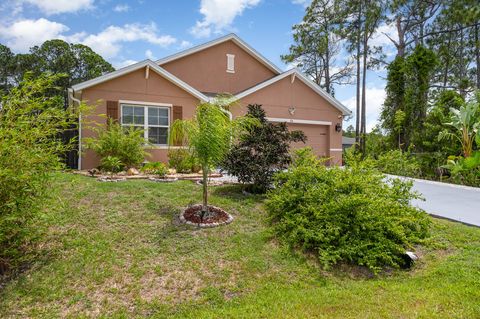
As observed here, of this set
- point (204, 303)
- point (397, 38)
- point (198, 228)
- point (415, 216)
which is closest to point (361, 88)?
point (397, 38)

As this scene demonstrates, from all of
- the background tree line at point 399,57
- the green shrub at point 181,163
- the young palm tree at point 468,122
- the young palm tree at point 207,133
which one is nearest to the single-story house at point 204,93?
the green shrub at point 181,163

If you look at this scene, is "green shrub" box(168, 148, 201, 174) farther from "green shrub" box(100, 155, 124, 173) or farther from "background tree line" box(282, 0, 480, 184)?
"background tree line" box(282, 0, 480, 184)

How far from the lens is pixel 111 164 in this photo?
30.4 ft

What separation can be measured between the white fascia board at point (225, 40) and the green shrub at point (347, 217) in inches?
414

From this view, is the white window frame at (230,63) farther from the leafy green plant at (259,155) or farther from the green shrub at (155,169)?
the leafy green plant at (259,155)

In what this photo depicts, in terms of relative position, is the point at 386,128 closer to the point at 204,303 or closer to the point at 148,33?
the point at 148,33

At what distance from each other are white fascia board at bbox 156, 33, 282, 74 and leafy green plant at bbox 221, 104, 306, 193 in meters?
8.58

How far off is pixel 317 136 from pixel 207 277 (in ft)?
39.7

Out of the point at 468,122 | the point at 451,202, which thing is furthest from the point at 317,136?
the point at 468,122

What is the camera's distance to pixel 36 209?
4.27 meters

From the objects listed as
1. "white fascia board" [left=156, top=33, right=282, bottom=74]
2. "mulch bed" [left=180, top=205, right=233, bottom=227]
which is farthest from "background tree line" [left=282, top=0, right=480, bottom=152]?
"mulch bed" [left=180, top=205, right=233, bottom=227]

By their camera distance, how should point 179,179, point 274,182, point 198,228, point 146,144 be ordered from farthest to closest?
1. point 146,144
2. point 179,179
3. point 274,182
4. point 198,228

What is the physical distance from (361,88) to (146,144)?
1840 centimetres

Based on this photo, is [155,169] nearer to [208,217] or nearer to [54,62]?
[208,217]
